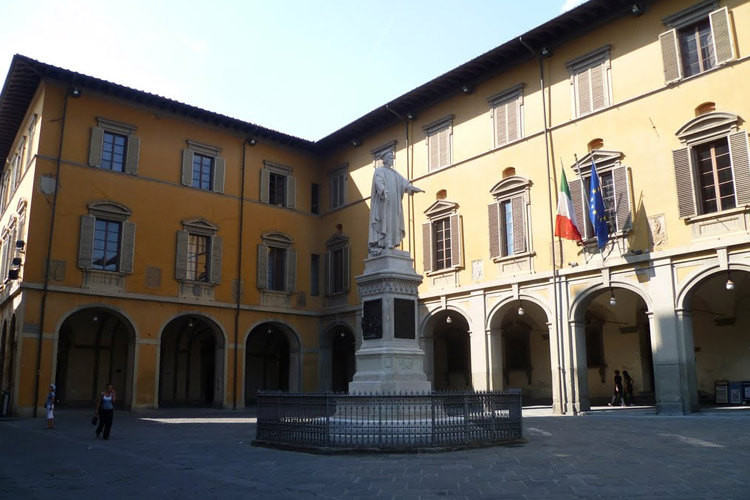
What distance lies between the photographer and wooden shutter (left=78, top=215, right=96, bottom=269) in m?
21.2

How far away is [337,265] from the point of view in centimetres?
2675

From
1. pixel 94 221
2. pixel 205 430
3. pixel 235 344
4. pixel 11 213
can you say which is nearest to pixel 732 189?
pixel 205 430

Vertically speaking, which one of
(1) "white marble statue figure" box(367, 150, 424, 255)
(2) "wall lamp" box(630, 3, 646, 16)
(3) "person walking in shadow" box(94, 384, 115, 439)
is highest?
(2) "wall lamp" box(630, 3, 646, 16)

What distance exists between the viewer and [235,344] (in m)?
24.5


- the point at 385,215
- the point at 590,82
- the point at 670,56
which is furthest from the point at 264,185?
the point at 670,56

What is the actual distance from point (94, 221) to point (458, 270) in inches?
472

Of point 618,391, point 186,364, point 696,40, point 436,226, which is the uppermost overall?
point 696,40

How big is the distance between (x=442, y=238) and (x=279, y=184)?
8.17m

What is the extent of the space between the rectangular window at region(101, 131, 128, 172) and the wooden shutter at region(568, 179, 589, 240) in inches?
585

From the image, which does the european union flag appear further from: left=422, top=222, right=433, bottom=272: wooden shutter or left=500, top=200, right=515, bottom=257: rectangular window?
left=422, top=222, right=433, bottom=272: wooden shutter

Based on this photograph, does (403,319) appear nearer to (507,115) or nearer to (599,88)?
(599,88)

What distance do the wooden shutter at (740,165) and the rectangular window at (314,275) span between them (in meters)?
16.4

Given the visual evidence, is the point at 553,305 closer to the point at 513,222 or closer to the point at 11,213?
the point at 513,222

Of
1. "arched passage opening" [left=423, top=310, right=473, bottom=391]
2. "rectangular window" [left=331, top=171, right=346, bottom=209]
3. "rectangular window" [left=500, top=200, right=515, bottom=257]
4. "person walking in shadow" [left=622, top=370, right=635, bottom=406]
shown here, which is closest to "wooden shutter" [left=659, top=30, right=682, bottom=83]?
"rectangular window" [left=500, top=200, right=515, bottom=257]
